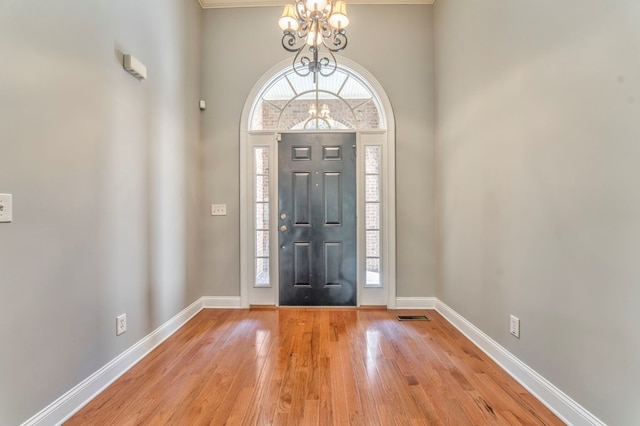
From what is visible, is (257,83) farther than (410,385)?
Yes

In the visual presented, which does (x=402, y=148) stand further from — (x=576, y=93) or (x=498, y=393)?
(x=498, y=393)

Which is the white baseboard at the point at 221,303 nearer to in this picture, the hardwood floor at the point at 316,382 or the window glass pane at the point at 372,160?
the hardwood floor at the point at 316,382

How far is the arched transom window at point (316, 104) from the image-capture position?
344cm

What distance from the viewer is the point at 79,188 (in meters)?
1.69

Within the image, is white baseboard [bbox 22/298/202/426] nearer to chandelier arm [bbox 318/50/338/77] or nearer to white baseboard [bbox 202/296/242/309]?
white baseboard [bbox 202/296/242/309]

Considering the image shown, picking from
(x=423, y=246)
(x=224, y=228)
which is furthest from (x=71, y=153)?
(x=423, y=246)

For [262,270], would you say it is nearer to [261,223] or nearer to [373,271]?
[261,223]

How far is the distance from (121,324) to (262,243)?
163 centimetres

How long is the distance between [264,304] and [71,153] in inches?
92.6

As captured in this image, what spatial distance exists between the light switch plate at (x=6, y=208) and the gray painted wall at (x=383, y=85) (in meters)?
2.06

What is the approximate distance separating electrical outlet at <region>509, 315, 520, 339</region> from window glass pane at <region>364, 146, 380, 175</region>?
196 centimetres

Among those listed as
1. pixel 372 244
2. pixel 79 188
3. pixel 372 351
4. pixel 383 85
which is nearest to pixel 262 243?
pixel 372 244

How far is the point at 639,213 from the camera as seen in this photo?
1195 millimetres

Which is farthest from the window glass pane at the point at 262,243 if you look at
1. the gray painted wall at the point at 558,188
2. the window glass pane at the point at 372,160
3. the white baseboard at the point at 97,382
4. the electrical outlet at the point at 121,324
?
the gray painted wall at the point at 558,188
